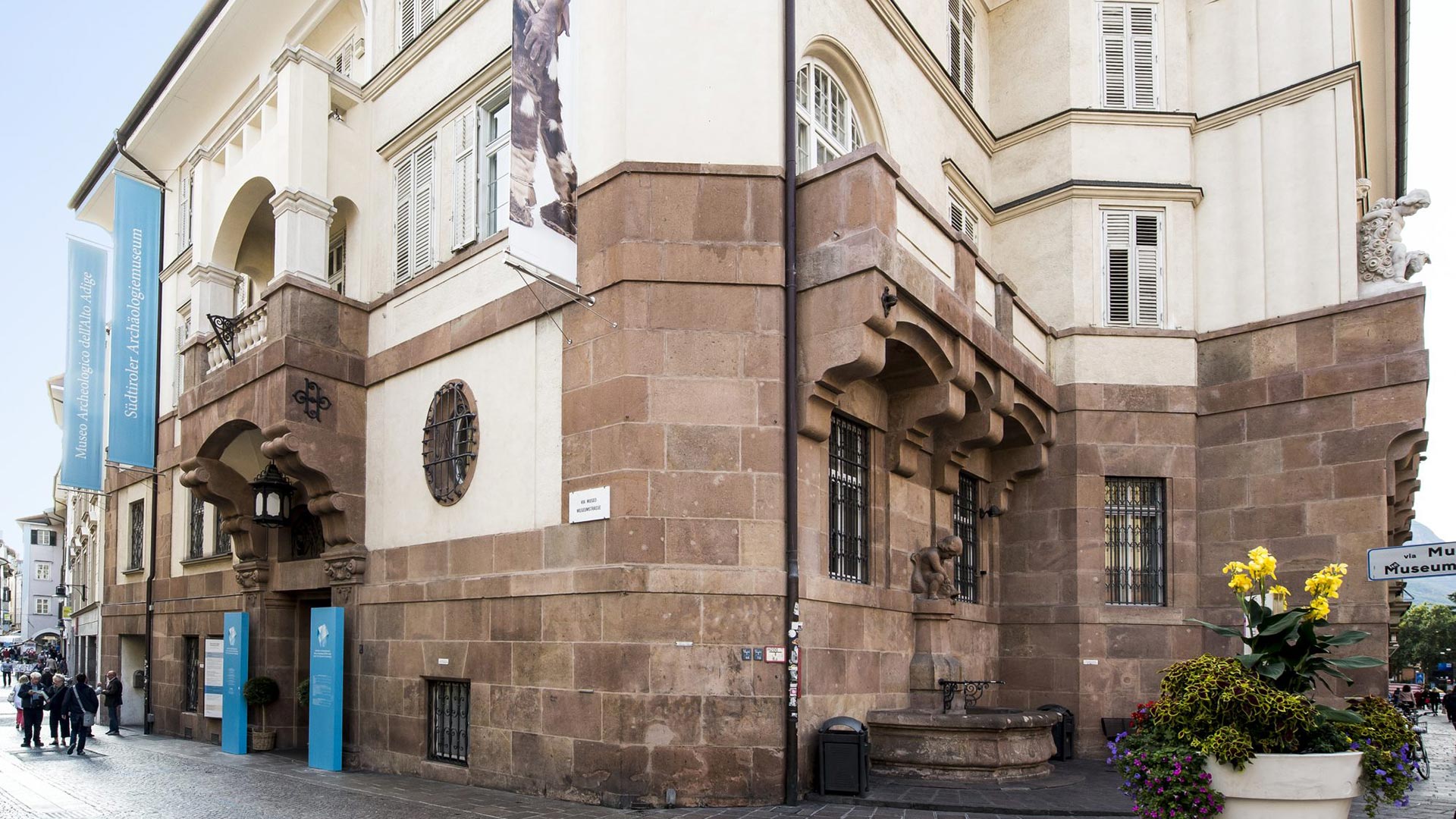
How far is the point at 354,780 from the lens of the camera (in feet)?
46.9

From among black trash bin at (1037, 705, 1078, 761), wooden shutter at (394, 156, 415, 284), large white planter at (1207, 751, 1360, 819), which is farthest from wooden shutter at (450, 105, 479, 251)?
large white planter at (1207, 751, 1360, 819)

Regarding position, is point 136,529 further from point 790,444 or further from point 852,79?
point 790,444

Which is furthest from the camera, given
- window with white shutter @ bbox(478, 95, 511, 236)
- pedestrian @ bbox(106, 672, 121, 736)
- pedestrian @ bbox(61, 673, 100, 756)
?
pedestrian @ bbox(106, 672, 121, 736)

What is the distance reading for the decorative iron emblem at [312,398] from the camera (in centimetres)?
1611

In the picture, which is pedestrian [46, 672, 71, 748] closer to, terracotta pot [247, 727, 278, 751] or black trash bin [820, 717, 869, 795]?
terracotta pot [247, 727, 278, 751]

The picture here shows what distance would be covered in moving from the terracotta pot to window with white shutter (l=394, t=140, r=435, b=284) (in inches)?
291

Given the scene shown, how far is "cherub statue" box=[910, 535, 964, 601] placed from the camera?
1498 centimetres

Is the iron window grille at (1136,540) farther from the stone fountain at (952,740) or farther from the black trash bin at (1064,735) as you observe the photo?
the stone fountain at (952,740)

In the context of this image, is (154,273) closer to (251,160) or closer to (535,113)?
(251,160)

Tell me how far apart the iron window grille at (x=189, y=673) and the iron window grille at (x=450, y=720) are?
9.25 metres

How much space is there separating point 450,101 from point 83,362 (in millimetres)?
13897

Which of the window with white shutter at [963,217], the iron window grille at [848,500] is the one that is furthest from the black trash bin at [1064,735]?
the window with white shutter at [963,217]

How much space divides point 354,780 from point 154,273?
15.1 m

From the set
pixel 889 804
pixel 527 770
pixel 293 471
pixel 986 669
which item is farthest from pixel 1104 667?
pixel 293 471
